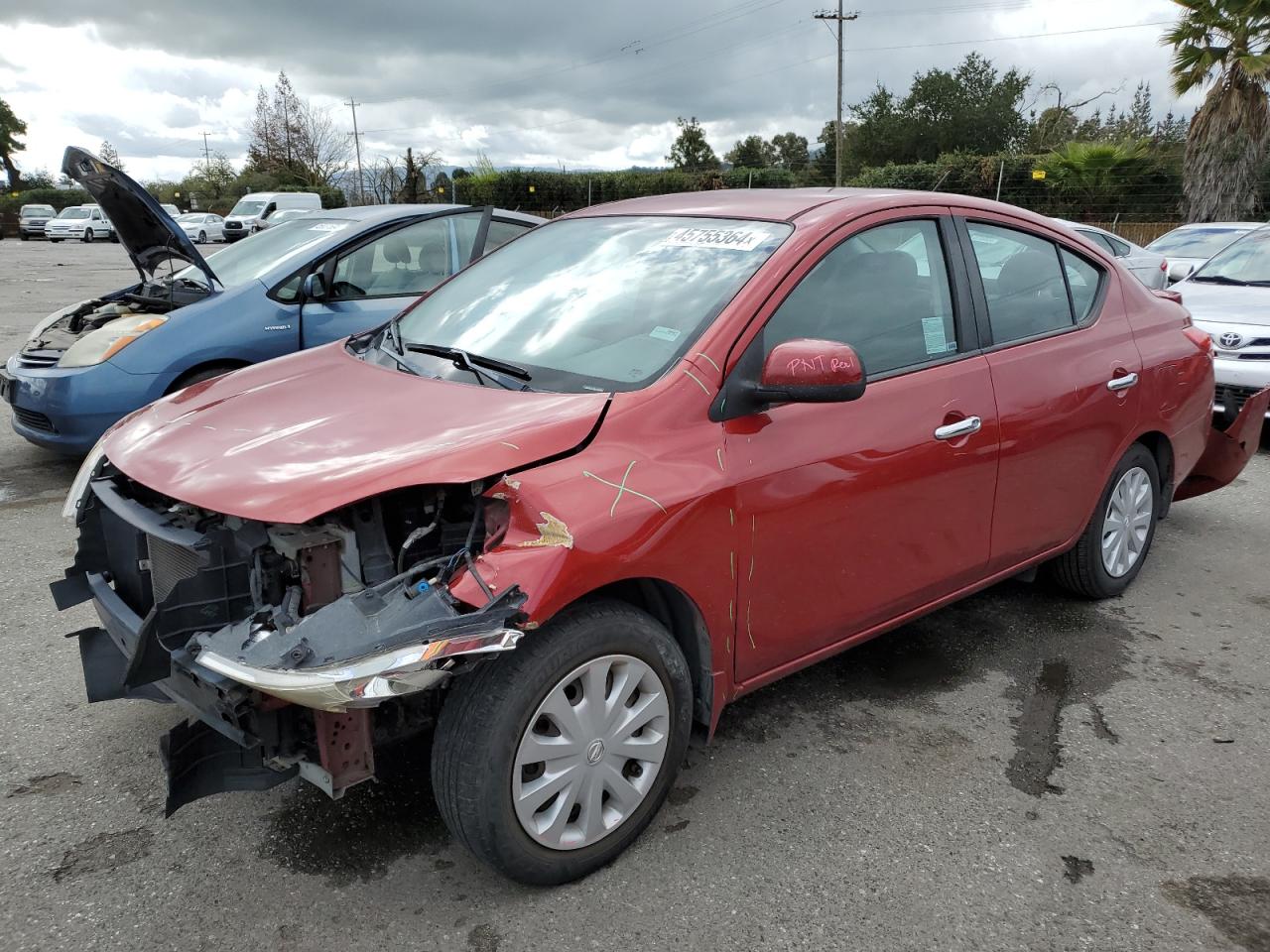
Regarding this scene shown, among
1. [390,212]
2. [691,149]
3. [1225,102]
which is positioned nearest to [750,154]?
[691,149]

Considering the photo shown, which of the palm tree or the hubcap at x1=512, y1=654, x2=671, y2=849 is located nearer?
the hubcap at x1=512, y1=654, x2=671, y2=849

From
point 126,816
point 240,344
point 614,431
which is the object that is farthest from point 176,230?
point 614,431

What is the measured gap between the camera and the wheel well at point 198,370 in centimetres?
544

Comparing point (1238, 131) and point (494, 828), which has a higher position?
point (1238, 131)

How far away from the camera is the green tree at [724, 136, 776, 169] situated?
57.3 metres

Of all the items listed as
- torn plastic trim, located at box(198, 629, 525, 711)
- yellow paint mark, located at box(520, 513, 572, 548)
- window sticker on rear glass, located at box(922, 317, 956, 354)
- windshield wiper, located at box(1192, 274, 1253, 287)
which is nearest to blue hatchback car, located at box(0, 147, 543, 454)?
window sticker on rear glass, located at box(922, 317, 956, 354)

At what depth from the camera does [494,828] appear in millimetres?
2232

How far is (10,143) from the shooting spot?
71562 mm

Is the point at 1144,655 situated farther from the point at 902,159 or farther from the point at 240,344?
the point at 902,159

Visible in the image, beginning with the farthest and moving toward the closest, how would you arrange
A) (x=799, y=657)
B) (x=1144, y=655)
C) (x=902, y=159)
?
(x=902, y=159) → (x=1144, y=655) → (x=799, y=657)

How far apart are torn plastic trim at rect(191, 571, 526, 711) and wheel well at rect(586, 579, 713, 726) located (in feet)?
1.51

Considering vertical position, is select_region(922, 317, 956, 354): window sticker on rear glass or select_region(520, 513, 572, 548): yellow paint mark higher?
select_region(922, 317, 956, 354): window sticker on rear glass

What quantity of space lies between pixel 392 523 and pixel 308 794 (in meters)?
0.97

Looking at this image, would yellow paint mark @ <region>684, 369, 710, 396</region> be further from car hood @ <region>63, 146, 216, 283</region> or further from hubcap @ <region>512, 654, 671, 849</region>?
car hood @ <region>63, 146, 216, 283</region>
